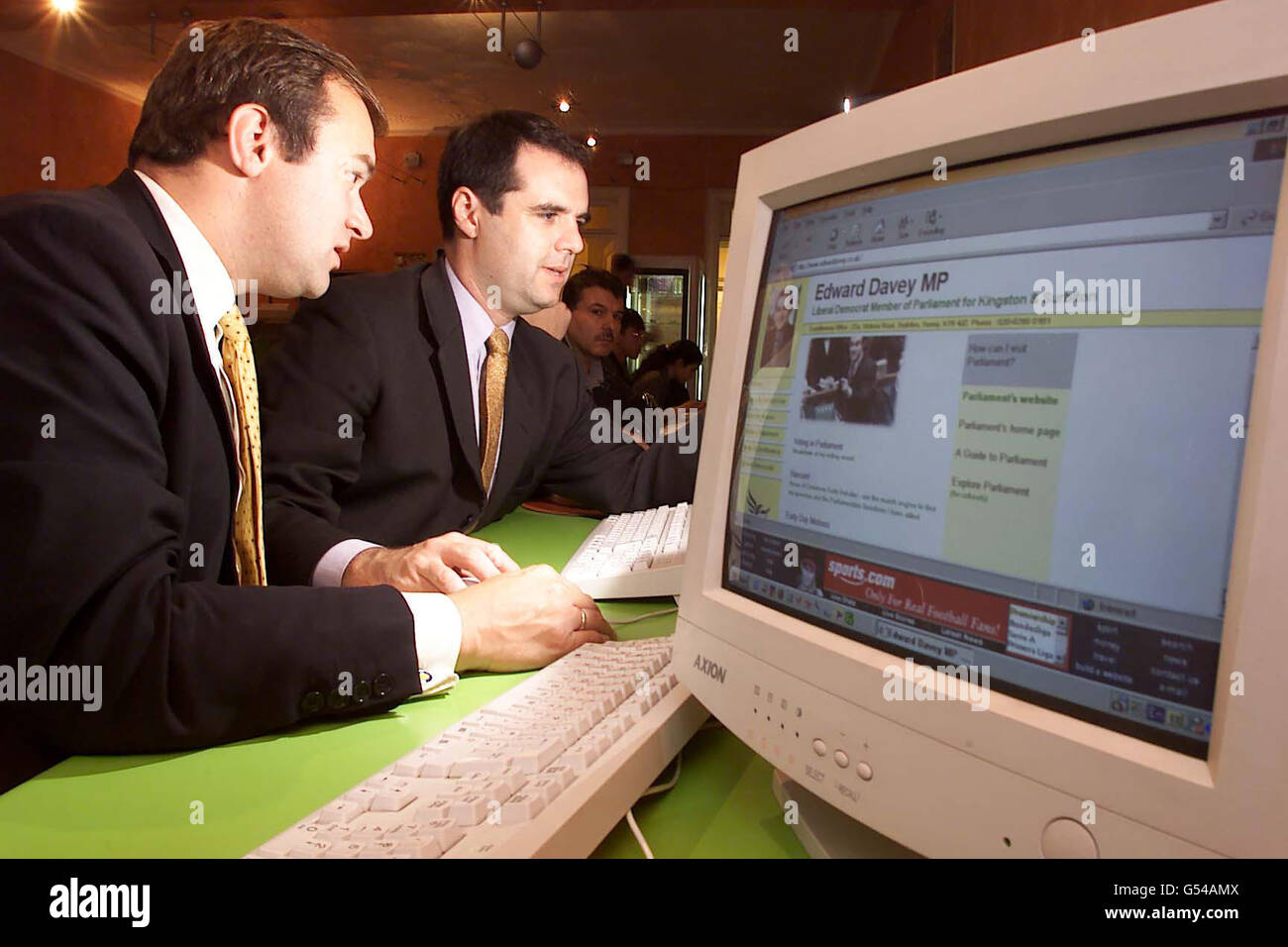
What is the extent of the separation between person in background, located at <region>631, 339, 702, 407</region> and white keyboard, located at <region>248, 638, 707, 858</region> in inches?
201

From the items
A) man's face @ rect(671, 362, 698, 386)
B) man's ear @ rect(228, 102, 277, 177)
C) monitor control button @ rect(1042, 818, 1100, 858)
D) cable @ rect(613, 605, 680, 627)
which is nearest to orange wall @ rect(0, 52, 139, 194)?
man's face @ rect(671, 362, 698, 386)

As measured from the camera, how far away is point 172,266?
3.05 ft

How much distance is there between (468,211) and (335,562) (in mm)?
947

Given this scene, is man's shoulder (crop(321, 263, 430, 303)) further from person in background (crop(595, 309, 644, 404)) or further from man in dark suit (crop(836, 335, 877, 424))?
person in background (crop(595, 309, 644, 404))

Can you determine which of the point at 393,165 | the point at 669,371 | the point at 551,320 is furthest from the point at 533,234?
the point at 393,165

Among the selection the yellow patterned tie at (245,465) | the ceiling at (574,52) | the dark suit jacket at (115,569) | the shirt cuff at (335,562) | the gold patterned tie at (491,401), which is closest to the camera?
the dark suit jacket at (115,569)

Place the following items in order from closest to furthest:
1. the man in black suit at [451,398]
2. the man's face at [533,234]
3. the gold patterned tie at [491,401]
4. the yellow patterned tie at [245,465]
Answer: the yellow patterned tie at [245,465] → the man in black suit at [451,398] → the gold patterned tie at [491,401] → the man's face at [533,234]

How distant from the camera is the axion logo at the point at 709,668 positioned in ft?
2.29

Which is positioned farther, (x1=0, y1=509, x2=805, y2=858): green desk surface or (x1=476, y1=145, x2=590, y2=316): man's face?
(x1=476, y1=145, x2=590, y2=316): man's face

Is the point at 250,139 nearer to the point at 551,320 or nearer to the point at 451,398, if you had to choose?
the point at 451,398

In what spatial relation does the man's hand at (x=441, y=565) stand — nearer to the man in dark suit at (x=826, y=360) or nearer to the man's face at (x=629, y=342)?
the man in dark suit at (x=826, y=360)

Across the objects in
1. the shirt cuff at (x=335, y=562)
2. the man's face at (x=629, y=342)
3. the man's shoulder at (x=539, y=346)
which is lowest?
the shirt cuff at (x=335, y=562)

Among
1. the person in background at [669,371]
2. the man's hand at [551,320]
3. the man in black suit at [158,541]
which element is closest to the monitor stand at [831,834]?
the man in black suit at [158,541]

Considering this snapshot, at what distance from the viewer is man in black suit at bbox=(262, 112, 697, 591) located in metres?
1.42
